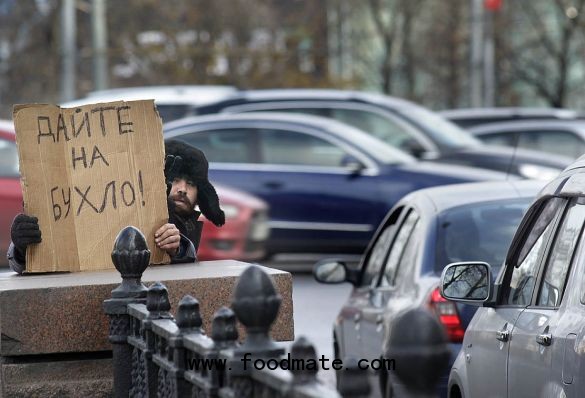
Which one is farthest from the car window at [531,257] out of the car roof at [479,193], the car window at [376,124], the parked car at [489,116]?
the parked car at [489,116]

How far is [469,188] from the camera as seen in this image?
8.69 meters

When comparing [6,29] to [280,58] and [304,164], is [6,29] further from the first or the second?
[304,164]

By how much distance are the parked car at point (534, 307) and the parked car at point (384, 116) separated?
1326cm

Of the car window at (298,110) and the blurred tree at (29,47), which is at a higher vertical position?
the blurred tree at (29,47)

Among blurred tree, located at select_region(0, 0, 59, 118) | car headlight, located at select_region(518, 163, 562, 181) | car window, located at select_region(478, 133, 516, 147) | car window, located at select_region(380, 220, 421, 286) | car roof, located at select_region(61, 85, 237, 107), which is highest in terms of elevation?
blurred tree, located at select_region(0, 0, 59, 118)

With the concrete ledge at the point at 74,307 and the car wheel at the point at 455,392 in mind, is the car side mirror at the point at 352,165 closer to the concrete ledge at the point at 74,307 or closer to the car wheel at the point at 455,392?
the car wheel at the point at 455,392

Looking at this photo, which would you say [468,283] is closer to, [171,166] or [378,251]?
[171,166]

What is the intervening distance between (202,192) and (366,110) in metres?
14.1

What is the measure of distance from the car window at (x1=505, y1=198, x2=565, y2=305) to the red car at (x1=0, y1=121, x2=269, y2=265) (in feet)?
33.2

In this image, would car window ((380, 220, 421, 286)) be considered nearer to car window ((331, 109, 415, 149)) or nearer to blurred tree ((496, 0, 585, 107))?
car window ((331, 109, 415, 149))

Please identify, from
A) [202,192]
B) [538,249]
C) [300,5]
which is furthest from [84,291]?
[300,5]

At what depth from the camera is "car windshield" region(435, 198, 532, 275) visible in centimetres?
796

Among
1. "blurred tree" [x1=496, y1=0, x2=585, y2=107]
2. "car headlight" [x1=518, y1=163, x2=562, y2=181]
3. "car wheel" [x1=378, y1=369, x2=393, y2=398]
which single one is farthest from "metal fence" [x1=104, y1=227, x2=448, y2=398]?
"blurred tree" [x1=496, y1=0, x2=585, y2=107]

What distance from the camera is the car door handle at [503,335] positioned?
5.39 metres
